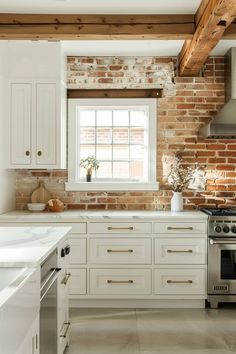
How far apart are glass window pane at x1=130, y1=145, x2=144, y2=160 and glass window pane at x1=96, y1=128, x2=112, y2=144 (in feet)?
0.93

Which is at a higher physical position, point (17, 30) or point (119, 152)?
point (17, 30)

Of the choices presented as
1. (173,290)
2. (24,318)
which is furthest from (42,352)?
(173,290)

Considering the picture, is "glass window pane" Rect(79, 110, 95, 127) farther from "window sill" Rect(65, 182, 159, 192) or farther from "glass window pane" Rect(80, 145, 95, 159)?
"window sill" Rect(65, 182, 159, 192)

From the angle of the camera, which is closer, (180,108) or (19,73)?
(19,73)

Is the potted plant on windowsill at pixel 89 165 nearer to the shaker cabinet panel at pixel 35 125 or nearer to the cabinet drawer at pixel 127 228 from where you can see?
the shaker cabinet panel at pixel 35 125

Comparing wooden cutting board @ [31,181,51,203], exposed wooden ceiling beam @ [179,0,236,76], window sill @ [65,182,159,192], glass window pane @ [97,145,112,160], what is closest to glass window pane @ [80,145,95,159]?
glass window pane @ [97,145,112,160]

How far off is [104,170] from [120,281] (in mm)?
1416

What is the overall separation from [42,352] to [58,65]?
10.2 ft

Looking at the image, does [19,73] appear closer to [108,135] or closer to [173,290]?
[108,135]

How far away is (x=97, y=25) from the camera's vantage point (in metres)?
3.72

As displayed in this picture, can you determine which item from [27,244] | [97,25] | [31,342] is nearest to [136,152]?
[97,25]

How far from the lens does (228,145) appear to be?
4.97 m

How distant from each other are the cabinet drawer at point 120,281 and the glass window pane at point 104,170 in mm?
1273

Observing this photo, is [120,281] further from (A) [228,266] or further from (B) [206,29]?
(B) [206,29]
